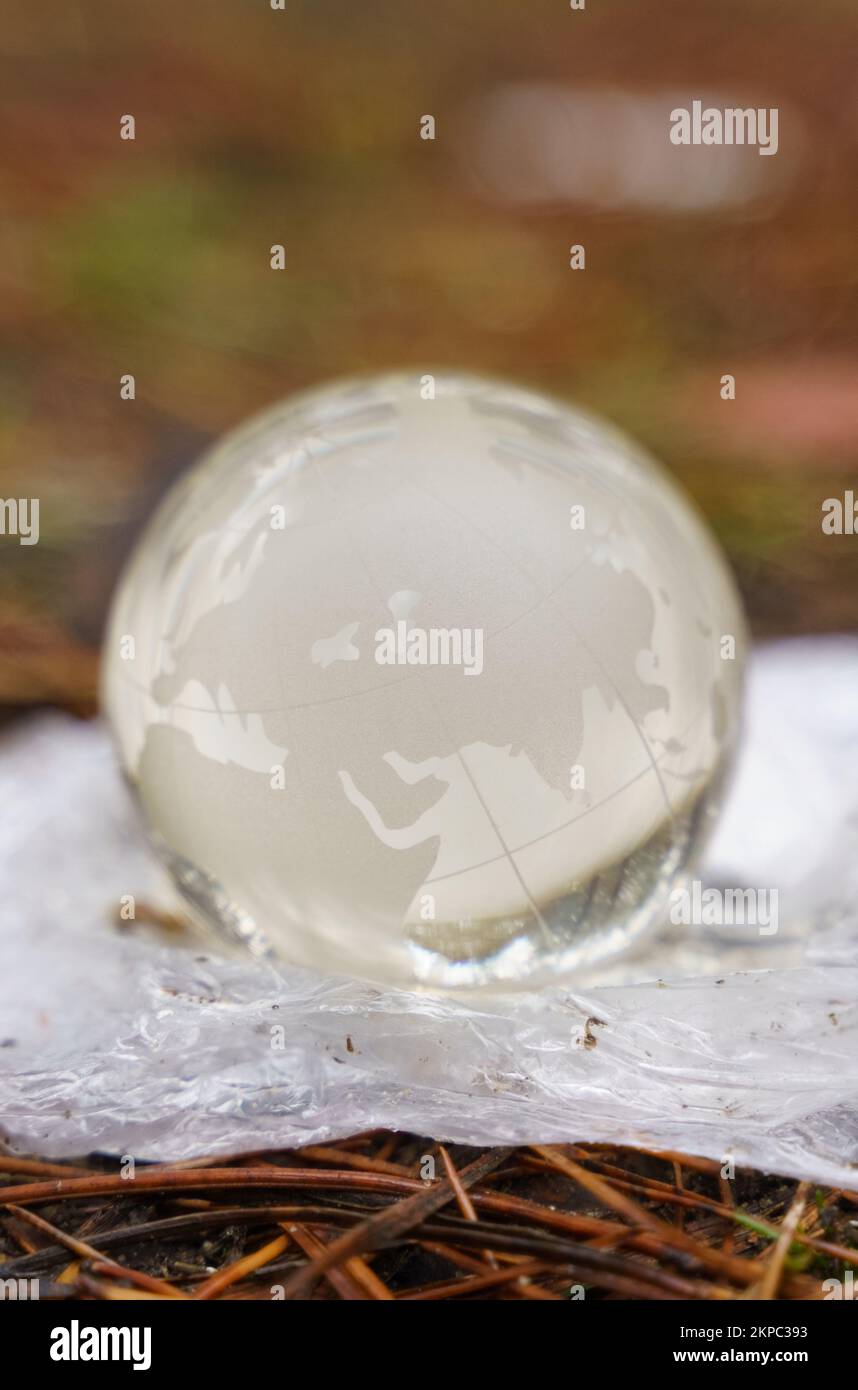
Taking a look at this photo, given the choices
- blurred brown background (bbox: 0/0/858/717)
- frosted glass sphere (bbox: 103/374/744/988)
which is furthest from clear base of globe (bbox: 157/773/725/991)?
blurred brown background (bbox: 0/0/858/717)

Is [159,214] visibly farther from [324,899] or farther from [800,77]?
[324,899]

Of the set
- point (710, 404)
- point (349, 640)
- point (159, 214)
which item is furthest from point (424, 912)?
point (159, 214)

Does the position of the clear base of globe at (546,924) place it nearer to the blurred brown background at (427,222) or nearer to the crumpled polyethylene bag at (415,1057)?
the crumpled polyethylene bag at (415,1057)

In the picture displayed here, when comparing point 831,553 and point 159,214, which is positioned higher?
point 159,214

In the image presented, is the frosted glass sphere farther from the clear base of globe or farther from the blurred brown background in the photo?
the blurred brown background

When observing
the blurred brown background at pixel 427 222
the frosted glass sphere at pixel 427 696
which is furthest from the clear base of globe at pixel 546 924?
the blurred brown background at pixel 427 222

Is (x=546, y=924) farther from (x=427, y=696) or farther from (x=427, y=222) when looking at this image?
(x=427, y=222)
